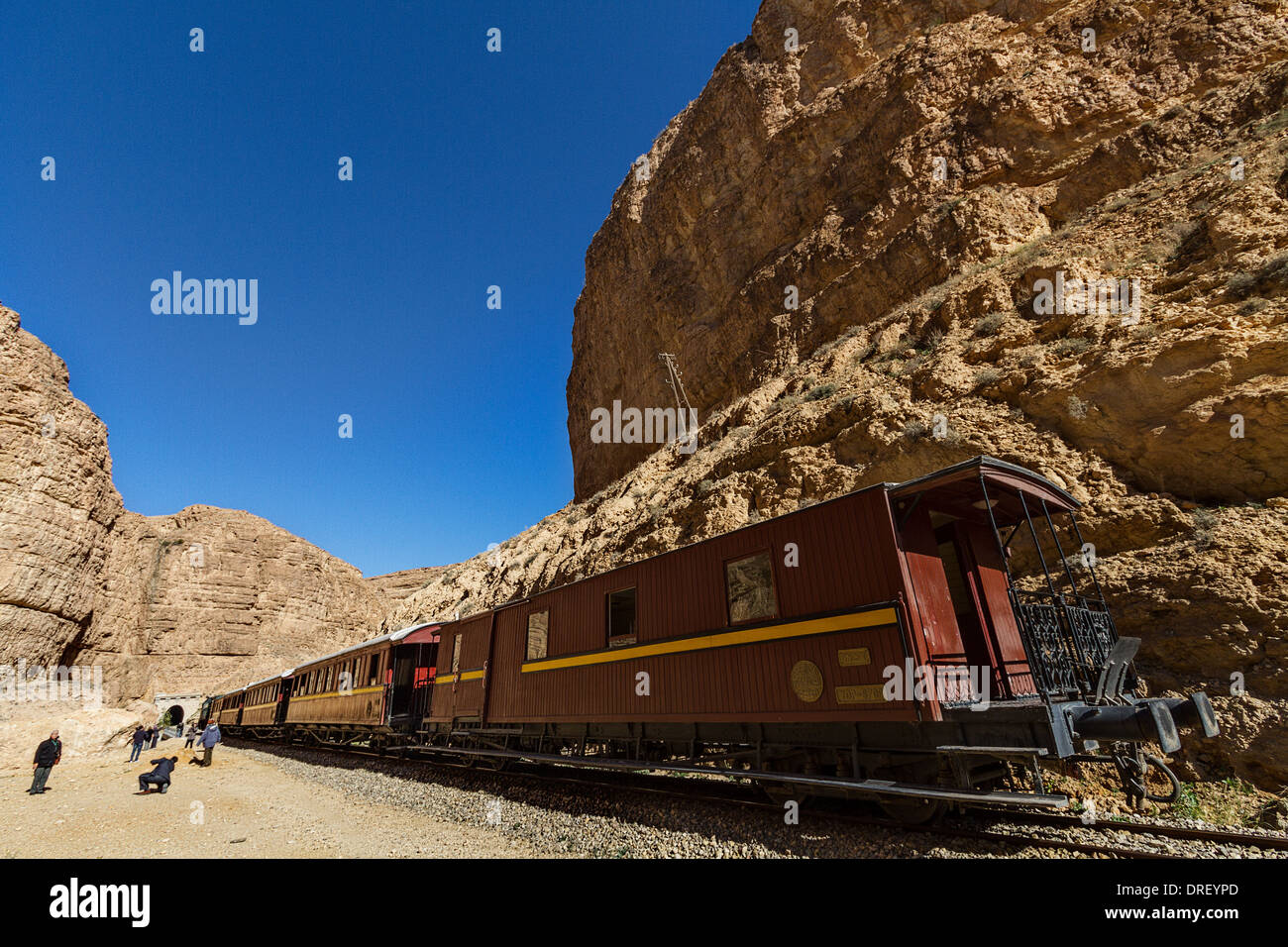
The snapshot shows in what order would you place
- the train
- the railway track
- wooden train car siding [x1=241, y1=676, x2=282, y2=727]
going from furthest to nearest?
wooden train car siding [x1=241, y1=676, x2=282, y2=727] < the train < the railway track

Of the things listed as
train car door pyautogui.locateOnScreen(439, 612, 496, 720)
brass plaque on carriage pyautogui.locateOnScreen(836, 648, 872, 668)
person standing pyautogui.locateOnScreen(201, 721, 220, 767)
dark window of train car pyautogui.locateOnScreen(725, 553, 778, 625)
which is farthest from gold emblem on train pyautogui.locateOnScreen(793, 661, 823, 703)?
person standing pyautogui.locateOnScreen(201, 721, 220, 767)

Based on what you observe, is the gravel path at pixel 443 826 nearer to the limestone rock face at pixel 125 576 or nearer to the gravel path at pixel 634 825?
the gravel path at pixel 634 825

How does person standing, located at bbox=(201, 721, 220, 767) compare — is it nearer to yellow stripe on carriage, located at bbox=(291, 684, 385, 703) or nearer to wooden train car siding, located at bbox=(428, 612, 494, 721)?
yellow stripe on carriage, located at bbox=(291, 684, 385, 703)

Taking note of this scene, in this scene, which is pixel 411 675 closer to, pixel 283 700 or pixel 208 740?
pixel 208 740

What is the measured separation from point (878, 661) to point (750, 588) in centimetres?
230

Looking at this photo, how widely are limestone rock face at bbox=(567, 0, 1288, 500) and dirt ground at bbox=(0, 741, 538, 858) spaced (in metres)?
14.3

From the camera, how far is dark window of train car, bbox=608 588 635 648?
1058cm

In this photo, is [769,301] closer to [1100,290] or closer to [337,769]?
[1100,290]

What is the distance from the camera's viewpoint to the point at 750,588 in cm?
865

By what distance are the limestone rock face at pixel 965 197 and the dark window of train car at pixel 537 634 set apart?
12239mm
